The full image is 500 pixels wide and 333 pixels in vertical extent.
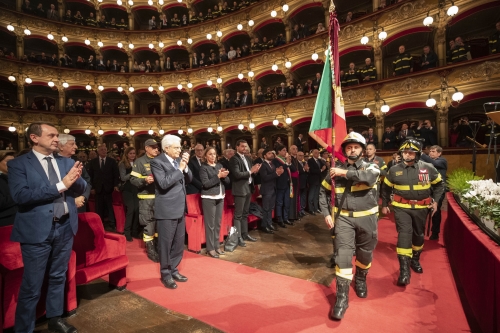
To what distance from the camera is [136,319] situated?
8.38 feet

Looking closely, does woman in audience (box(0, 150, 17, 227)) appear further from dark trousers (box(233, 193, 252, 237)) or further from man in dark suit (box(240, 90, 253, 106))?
man in dark suit (box(240, 90, 253, 106))

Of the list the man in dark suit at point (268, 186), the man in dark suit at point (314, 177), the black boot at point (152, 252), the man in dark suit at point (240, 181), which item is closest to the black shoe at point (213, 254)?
the man in dark suit at point (240, 181)

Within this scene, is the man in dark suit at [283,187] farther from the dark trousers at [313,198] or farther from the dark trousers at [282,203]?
the dark trousers at [313,198]

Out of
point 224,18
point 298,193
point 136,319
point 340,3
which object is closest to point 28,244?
point 136,319

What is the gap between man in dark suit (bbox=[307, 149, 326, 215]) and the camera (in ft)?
23.5

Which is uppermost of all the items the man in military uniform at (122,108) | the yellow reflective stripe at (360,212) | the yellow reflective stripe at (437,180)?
the man in military uniform at (122,108)

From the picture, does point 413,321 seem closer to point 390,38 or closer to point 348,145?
point 348,145

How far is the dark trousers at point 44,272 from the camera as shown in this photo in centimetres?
208

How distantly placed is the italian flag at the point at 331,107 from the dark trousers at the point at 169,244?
2202 mm

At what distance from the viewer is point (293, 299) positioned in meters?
2.88

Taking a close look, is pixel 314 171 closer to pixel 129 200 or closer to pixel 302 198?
pixel 302 198

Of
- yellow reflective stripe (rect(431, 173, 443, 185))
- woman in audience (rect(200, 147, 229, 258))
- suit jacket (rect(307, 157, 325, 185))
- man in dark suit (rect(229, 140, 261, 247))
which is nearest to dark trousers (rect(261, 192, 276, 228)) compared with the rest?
man in dark suit (rect(229, 140, 261, 247))

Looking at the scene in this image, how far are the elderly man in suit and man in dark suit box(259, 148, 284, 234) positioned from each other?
237 cm

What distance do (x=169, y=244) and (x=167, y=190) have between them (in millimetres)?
686
